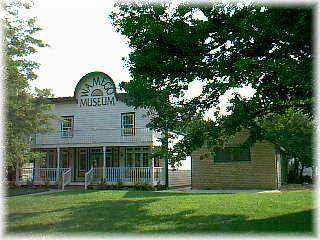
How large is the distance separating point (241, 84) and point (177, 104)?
2.25m

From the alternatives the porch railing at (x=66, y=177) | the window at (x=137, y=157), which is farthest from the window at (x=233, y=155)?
the porch railing at (x=66, y=177)

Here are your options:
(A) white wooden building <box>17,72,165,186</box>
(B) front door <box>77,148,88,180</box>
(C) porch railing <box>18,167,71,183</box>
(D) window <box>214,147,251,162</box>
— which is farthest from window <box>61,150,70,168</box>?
(D) window <box>214,147,251,162</box>

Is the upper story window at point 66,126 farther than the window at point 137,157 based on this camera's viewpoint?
Yes

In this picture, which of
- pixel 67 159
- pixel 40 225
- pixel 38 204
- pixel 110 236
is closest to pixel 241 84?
pixel 110 236

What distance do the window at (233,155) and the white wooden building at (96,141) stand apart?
3.90 metres

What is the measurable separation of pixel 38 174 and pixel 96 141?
4.81 metres

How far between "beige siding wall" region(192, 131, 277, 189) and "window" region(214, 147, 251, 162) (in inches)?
9.1

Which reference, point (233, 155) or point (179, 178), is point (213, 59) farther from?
point (179, 178)

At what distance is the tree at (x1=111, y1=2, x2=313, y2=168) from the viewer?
33.5 feet

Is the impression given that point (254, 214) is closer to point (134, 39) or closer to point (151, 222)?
point (151, 222)

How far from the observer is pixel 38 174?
3012cm

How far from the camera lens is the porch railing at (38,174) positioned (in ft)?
96.6

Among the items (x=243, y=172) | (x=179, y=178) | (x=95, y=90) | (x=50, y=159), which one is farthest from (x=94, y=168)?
(x=243, y=172)

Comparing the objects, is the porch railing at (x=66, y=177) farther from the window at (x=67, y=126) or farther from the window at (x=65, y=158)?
the window at (x=67, y=126)
